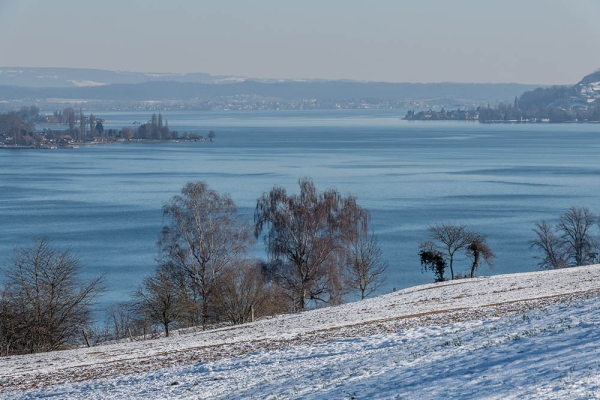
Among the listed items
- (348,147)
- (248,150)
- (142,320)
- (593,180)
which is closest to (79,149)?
(248,150)

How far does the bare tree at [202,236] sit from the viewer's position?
30266 mm

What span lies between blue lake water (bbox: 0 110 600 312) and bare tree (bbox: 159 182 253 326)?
7.40 metres

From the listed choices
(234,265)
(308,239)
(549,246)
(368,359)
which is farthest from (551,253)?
(368,359)

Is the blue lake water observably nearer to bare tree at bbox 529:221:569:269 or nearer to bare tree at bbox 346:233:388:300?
bare tree at bbox 529:221:569:269

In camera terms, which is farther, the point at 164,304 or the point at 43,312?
the point at 164,304

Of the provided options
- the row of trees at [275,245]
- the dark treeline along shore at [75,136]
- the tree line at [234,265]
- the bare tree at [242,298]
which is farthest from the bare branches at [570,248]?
the dark treeline along shore at [75,136]

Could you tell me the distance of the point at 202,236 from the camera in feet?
99.5

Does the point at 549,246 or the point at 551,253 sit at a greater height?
the point at 549,246

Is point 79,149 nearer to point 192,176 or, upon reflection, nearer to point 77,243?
Answer: point 192,176

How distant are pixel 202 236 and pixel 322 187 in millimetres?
37187

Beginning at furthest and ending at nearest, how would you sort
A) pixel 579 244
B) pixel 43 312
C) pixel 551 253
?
1. pixel 579 244
2. pixel 551 253
3. pixel 43 312

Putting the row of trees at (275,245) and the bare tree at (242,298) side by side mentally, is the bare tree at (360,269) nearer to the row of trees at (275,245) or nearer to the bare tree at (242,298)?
the row of trees at (275,245)

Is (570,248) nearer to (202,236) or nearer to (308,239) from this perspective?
(308,239)

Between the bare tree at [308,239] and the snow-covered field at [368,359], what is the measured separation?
11652 mm
